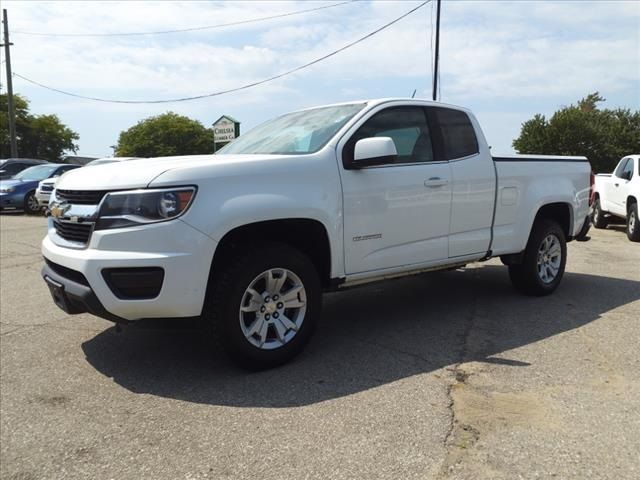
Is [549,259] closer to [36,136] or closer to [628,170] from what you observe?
[628,170]

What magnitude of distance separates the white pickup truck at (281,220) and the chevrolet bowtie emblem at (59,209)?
2 cm

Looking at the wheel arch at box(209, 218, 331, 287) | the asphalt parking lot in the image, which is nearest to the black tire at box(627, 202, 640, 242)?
the asphalt parking lot

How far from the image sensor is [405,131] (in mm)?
4926

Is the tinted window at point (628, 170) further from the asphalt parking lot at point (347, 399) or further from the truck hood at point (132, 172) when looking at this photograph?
the truck hood at point (132, 172)

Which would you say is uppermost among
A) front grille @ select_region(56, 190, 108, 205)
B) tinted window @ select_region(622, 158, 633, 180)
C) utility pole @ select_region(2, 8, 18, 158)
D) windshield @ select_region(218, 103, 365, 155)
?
utility pole @ select_region(2, 8, 18, 158)

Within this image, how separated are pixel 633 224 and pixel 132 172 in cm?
1052

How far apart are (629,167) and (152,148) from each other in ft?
224

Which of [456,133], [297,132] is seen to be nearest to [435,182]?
[456,133]

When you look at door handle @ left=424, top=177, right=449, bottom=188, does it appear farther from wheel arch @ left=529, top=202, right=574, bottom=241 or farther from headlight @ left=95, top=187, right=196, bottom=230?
headlight @ left=95, top=187, right=196, bottom=230

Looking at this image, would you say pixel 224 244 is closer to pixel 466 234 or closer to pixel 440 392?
pixel 440 392

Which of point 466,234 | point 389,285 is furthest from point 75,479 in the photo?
point 389,285

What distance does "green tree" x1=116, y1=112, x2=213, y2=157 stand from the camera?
73.8 metres

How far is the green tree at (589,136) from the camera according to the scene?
1406 inches

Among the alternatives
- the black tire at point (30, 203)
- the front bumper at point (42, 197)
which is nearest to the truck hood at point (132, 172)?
the front bumper at point (42, 197)
